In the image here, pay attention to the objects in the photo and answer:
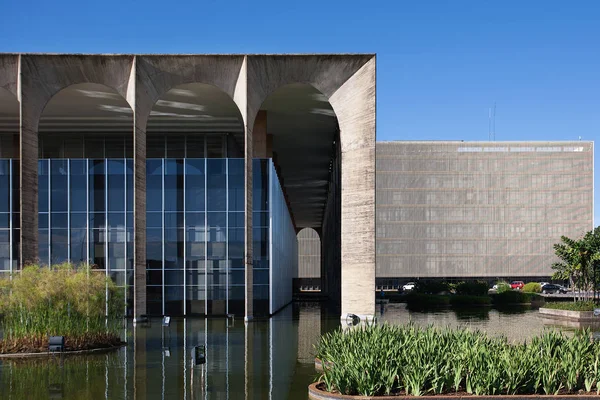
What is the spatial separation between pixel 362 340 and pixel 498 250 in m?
88.4

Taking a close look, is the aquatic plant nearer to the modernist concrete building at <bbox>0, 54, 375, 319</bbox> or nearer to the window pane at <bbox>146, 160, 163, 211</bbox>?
the modernist concrete building at <bbox>0, 54, 375, 319</bbox>

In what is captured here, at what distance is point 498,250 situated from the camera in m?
98.4

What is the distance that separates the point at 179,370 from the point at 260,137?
22165mm

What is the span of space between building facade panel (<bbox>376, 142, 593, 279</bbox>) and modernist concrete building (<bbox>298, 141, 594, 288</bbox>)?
0.45 feet

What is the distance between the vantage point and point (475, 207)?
3866 inches

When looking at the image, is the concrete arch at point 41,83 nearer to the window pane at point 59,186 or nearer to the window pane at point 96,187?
the window pane at point 59,186

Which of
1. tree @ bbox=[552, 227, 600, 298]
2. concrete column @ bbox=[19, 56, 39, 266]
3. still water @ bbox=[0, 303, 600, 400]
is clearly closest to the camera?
still water @ bbox=[0, 303, 600, 400]

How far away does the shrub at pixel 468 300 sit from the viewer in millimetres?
48562

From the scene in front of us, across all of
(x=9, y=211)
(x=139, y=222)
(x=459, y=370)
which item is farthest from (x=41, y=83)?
(x=459, y=370)

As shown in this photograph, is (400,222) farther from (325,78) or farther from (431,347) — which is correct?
(431,347)


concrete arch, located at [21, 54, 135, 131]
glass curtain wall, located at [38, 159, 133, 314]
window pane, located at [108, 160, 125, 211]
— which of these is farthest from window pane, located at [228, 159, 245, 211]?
concrete arch, located at [21, 54, 135, 131]

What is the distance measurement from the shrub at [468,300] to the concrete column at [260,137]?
63.3 feet

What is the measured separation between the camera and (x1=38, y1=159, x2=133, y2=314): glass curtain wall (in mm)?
35594

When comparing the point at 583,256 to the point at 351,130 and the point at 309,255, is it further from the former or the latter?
the point at 309,255
